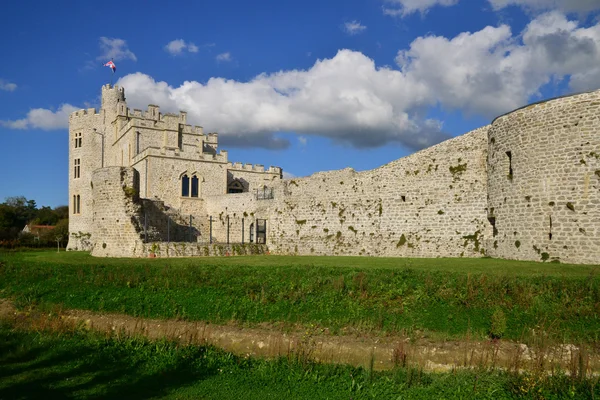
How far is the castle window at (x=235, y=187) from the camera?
46250mm

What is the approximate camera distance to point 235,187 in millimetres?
46625

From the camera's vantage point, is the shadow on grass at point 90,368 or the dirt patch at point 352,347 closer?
the shadow on grass at point 90,368

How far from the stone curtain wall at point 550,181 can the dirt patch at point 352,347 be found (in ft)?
27.8

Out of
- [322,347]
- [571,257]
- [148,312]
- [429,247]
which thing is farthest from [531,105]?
[148,312]

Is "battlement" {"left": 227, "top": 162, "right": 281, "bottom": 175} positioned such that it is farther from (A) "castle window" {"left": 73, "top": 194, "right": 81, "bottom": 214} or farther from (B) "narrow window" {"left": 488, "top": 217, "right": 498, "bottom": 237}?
(B) "narrow window" {"left": 488, "top": 217, "right": 498, "bottom": 237}

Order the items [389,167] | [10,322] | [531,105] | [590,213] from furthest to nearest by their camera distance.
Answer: [389,167]
[531,105]
[590,213]
[10,322]

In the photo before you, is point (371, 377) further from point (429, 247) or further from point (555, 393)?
point (429, 247)

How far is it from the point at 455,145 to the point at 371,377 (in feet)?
52.4

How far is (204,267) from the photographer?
17484 mm

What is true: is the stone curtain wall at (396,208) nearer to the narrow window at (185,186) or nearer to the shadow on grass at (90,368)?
the narrow window at (185,186)

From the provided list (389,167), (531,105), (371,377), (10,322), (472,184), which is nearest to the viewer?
(371,377)

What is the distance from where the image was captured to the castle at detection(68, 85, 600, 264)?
17.7m

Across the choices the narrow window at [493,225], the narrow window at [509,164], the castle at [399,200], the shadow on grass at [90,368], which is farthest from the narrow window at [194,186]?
the shadow on grass at [90,368]

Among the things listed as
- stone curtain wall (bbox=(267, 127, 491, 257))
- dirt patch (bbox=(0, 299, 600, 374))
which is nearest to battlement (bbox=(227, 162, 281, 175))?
stone curtain wall (bbox=(267, 127, 491, 257))
